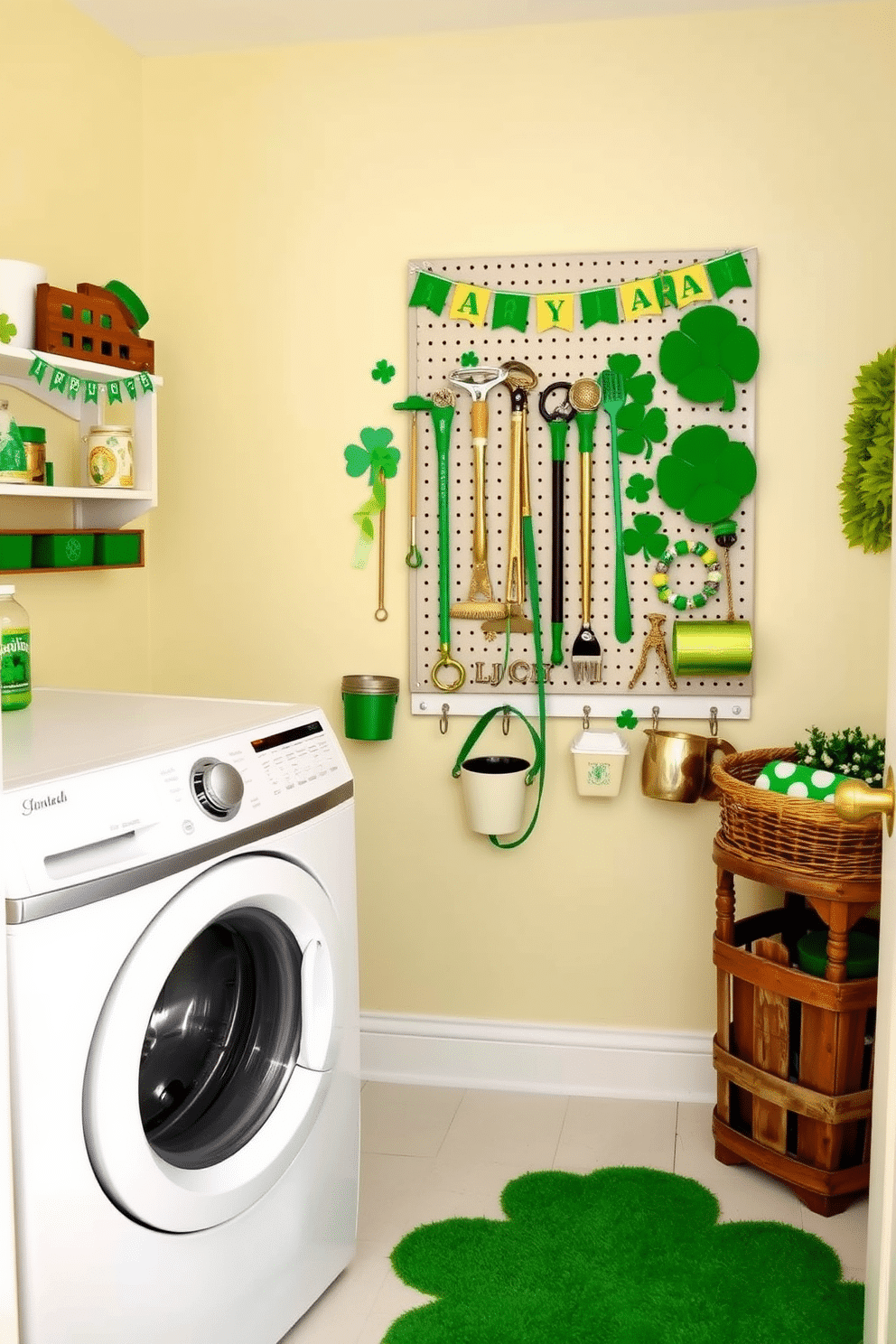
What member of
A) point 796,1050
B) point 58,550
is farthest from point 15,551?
point 796,1050

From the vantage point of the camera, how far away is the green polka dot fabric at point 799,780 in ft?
7.61

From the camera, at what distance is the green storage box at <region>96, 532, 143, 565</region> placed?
251 centimetres

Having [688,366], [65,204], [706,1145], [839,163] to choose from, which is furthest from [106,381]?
[706,1145]

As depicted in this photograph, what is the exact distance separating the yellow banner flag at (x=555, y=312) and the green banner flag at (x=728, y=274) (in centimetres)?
30

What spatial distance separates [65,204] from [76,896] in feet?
5.50

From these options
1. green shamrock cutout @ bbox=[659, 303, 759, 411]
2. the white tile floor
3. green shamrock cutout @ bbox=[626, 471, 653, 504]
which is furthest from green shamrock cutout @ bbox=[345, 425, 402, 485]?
the white tile floor

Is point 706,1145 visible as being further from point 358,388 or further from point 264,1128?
point 358,388

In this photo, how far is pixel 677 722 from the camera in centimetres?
280

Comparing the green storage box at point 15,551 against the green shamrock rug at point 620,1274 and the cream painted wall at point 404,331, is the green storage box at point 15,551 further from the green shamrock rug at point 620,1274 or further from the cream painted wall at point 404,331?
the green shamrock rug at point 620,1274

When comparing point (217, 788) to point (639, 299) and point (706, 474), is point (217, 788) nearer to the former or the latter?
point (706, 474)

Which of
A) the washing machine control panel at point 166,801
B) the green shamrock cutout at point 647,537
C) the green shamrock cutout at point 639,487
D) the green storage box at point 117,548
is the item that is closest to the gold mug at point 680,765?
the green shamrock cutout at point 647,537

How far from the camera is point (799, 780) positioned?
2.35 metres

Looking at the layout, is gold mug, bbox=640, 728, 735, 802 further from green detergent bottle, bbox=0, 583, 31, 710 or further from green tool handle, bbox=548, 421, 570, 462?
green detergent bottle, bbox=0, 583, 31, 710

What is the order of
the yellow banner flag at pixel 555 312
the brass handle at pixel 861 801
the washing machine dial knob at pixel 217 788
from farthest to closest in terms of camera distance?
the yellow banner flag at pixel 555 312
the washing machine dial knob at pixel 217 788
the brass handle at pixel 861 801
